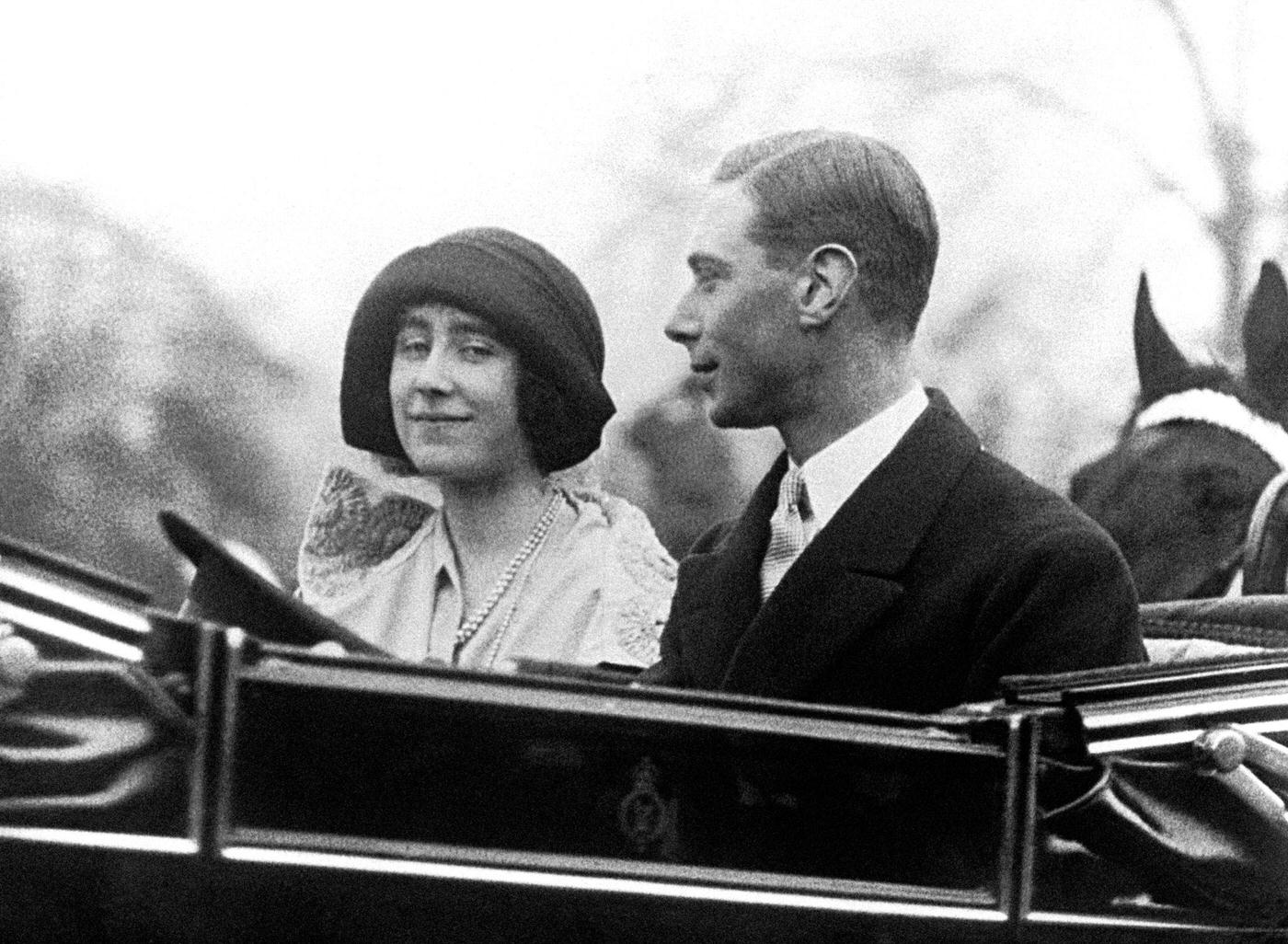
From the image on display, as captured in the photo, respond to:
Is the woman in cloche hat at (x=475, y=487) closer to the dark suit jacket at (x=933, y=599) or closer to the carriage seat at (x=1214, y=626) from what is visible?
the dark suit jacket at (x=933, y=599)

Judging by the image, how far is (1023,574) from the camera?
248cm

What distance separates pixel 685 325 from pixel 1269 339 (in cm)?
137

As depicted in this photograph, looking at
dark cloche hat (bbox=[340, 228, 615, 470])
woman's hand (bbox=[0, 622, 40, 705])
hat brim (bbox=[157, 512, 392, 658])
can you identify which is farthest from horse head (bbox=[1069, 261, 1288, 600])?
woman's hand (bbox=[0, 622, 40, 705])

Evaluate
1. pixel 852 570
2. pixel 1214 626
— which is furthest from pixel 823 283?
pixel 1214 626

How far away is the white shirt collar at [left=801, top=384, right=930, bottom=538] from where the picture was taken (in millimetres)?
2594

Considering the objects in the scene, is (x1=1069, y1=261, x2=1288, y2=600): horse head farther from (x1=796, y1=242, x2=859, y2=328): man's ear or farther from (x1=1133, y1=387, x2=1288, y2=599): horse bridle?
(x1=796, y1=242, x2=859, y2=328): man's ear

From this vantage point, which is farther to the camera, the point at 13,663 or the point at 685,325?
the point at 685,325

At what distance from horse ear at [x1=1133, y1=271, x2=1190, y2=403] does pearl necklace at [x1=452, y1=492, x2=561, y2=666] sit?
3.53 ft

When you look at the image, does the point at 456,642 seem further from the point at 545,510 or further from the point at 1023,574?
the point at 1023,574

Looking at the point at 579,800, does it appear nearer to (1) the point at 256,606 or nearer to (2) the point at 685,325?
(1) the point at 256,606

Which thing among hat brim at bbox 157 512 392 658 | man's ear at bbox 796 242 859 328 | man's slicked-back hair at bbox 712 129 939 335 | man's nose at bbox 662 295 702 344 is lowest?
hat brim at bbox 157 512 392 658

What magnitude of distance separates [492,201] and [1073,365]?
39.9 inches

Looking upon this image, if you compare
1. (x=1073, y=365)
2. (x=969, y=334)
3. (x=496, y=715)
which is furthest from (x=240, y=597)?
(x=1073, y=365)

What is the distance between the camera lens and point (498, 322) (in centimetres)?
274
